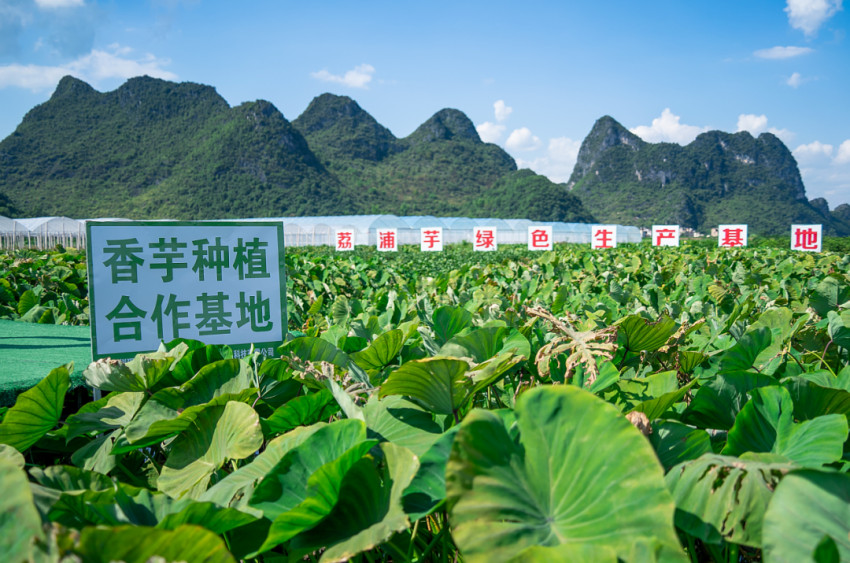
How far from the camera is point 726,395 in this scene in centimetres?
82

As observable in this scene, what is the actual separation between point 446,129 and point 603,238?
93086 mm

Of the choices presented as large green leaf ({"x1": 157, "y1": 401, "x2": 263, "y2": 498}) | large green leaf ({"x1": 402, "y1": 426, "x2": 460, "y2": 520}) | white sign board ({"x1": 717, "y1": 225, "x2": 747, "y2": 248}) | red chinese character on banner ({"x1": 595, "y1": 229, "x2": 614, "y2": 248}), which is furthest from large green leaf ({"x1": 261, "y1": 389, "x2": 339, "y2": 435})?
white sign board ({"x1": 717, "y1": 225, "x2": 747, "y2": 248})

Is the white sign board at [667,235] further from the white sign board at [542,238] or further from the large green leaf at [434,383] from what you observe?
the large green leaf at [434,383]

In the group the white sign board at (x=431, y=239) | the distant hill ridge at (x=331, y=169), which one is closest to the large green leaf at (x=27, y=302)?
the white sign board at (x=431, y=239)

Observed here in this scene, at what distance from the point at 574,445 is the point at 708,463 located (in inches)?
6.0

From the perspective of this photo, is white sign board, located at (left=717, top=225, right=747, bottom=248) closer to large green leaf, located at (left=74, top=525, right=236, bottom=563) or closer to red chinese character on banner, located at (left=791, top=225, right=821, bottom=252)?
red chinese character on banner, located at (left=791, top=225, right=821, bottom=252)

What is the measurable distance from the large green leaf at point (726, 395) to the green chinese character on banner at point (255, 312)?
145 centimetres

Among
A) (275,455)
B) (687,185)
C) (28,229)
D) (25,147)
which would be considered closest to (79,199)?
(25,147)

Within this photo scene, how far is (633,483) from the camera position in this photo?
50 centimetres

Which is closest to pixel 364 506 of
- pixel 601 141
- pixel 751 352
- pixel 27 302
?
pixel 751 352

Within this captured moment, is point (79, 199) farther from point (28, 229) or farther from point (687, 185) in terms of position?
point (687, 185)

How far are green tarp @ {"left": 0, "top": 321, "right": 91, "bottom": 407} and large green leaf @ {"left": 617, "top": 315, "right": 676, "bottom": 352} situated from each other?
1.71 m

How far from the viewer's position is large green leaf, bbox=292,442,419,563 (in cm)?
56

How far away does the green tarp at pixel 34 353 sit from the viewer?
6.06ft
